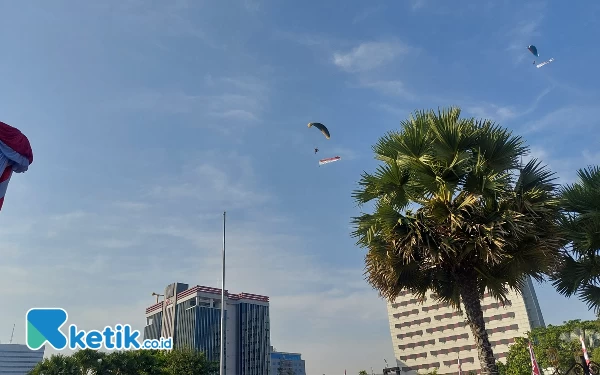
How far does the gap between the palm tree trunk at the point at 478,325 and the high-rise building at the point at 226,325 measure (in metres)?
127

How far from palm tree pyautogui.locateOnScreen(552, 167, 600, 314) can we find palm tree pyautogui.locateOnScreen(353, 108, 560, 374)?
86 cm

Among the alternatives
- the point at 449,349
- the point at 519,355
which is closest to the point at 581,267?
the point at 519,355

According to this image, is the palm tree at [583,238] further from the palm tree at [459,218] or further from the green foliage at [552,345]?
the green foliage at [552,345]

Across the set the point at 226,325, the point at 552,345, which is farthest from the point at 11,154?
the point at 226,325

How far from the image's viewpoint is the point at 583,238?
12258 mm

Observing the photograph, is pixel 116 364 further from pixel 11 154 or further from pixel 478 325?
pixel 478 325

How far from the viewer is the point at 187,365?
4772 centimetres

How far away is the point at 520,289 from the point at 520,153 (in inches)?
148

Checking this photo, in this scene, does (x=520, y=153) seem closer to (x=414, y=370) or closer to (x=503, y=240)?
(x=503, y=240)

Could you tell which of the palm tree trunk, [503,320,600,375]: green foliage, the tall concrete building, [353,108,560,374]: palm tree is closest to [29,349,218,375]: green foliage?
[353,108,560,374]: palm tree

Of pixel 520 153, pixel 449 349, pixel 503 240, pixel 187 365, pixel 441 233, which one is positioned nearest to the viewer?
pixel 503 240

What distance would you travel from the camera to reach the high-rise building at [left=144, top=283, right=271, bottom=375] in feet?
437

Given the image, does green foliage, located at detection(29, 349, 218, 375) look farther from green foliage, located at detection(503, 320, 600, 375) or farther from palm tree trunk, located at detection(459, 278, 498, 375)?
green foliage, located at detection(503, 320, 600, 375)

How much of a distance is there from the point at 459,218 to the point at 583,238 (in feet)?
13.0
